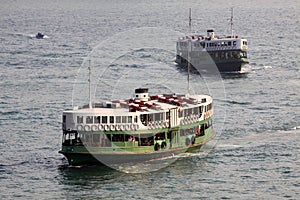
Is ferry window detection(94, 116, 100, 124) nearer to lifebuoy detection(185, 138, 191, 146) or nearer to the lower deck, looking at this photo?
the lower deck

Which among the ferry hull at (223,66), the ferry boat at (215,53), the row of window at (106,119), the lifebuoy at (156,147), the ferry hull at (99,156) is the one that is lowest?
the ferry hull at (99,156)

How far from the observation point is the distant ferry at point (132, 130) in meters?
93.9

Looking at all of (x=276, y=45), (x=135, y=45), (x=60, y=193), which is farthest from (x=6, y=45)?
(x=60, y=193)

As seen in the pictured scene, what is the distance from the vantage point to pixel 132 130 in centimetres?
9538

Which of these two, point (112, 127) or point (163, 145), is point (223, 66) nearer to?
point (163, 145)

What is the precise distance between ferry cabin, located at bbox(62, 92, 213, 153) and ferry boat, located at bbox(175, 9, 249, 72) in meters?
56.2

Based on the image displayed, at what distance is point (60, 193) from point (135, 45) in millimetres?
93985

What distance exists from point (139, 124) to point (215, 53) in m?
67.1

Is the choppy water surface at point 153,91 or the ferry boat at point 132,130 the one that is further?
the ferry boat at point 132,130

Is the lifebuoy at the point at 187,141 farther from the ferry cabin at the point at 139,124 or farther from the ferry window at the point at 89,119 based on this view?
the ferry window at the point at 89,119

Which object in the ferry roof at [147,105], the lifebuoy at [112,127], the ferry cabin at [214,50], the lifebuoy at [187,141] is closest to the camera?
the lifebuoy at [112,127]

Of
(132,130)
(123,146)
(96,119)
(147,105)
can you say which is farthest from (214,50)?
(96,119)

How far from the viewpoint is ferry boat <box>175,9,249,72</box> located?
159m

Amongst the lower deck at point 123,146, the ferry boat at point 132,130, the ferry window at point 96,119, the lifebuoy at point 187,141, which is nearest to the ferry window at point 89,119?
the ferry boat at point 132,130
